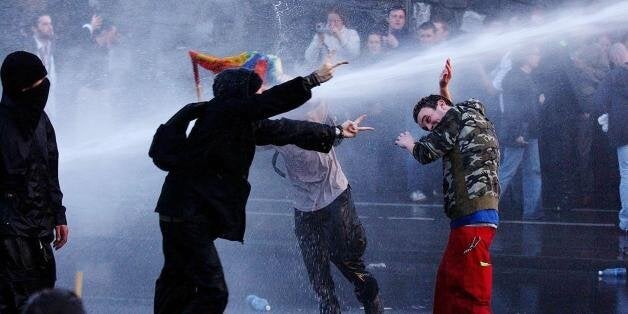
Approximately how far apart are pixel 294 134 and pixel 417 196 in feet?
25.5

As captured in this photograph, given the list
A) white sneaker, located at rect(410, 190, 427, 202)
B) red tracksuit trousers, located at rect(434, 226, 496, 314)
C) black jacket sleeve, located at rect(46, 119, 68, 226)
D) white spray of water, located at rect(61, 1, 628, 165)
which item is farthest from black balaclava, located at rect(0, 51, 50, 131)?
white sneaker, located at rect(410, 190, 427, 202)

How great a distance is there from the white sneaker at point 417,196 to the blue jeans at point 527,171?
1271mm

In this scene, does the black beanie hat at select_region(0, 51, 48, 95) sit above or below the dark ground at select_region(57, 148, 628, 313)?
above

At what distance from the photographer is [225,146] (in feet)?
18.0

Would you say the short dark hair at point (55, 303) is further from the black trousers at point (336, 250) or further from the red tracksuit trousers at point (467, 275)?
the black trousers at point (336, 250)

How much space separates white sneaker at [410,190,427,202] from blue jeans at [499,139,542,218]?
50.0 inches

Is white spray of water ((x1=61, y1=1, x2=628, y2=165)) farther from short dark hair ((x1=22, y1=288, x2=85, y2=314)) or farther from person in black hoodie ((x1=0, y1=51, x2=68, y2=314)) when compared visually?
short dark hair ((x1=22, y1=288, x2=85, y2=314))

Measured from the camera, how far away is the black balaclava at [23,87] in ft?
18.4

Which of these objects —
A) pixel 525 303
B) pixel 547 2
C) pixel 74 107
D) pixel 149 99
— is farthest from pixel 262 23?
pixel 525 303

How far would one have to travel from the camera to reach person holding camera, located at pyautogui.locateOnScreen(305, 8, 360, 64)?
42.5 ft

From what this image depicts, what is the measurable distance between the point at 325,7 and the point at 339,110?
2243mm

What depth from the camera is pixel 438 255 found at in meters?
10.1

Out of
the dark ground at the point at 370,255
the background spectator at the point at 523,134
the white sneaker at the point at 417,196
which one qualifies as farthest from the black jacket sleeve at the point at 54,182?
the white sneaker at the point at 417,196

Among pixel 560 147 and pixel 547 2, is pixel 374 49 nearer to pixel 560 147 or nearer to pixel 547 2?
pixel 560 147
